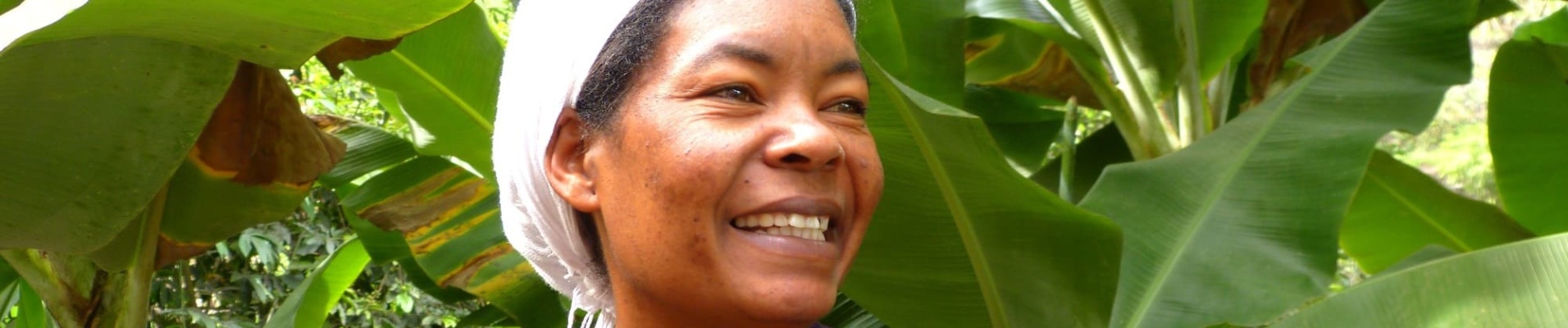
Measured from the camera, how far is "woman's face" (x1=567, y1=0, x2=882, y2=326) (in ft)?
3.20

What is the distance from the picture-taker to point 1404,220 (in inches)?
82.0

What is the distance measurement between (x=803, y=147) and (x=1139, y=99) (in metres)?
1.20

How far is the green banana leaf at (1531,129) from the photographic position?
6.21ft

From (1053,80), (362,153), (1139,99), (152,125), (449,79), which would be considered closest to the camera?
(152,125)

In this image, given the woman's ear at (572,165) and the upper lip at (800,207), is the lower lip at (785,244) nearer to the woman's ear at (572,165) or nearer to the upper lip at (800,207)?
the upper lip at (800,207)

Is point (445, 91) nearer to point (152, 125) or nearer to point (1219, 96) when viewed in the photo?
point (152, 125)

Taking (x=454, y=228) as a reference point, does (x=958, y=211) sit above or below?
above

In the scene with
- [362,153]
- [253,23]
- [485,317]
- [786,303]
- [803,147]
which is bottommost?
[485,317]

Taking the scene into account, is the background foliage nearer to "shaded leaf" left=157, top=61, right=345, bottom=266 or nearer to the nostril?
"shaded leaf" left=157, top=61, right=345, bottom=266

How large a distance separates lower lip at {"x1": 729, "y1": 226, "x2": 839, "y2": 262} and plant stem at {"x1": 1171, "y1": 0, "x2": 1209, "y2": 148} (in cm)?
110

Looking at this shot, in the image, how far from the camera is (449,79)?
72.0 inches

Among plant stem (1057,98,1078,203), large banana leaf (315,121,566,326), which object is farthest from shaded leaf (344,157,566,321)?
plant stem (1057,98,1078,203)

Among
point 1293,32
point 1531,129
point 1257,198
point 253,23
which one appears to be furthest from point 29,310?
point 1531,129

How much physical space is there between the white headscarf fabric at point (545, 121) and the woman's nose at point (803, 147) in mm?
172
